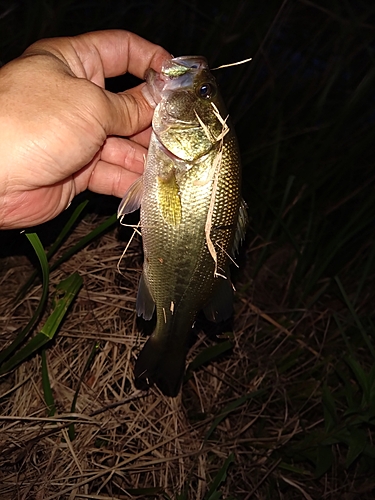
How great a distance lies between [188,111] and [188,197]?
1.26 feet

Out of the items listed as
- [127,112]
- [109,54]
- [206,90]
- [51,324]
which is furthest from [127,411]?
[109,54]

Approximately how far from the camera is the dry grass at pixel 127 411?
2930 mm

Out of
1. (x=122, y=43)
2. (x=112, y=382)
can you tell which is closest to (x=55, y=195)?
(x=122, y=43)

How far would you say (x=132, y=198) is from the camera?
254cm

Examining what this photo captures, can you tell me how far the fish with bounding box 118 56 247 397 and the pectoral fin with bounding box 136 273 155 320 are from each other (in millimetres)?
36

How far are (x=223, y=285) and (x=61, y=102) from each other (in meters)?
1.06

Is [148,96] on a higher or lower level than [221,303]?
higher

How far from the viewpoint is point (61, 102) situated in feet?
7.70

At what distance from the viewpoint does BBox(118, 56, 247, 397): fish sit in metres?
2.37

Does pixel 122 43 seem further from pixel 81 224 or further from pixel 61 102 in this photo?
pixel 81 224

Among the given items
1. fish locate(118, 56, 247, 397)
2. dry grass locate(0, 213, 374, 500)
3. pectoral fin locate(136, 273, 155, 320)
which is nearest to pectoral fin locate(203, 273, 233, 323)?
fish locate(118, 56, 247, 397)

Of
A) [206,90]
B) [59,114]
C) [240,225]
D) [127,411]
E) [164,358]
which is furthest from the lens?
[127,411]

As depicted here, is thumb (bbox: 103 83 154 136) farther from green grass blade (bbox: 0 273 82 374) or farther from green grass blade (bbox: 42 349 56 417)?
green grass blade (bbox: 42 349 56 417)

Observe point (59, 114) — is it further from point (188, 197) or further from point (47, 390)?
point (47, 390)
